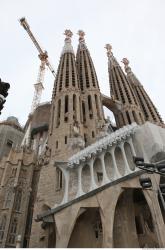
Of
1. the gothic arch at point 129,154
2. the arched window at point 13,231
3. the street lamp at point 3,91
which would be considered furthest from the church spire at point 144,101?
the street lamp at point 3,91

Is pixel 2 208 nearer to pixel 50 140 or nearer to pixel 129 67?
pixel 50 140

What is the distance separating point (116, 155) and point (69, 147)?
15.3 ft

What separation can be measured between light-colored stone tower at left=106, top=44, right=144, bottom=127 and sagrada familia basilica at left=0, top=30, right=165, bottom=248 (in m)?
5.79

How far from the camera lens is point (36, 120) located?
1411 inches

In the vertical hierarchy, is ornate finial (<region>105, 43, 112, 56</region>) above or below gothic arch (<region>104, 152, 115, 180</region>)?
above

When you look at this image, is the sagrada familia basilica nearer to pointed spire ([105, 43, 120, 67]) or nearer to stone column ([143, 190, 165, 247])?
stone column ([143, 190, 165, 247])

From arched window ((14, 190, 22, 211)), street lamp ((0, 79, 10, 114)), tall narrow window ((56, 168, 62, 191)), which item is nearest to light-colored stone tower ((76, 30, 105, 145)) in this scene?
tall narrow window ((56, 168, 62, 191))

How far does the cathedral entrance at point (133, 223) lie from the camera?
15219 millimetres

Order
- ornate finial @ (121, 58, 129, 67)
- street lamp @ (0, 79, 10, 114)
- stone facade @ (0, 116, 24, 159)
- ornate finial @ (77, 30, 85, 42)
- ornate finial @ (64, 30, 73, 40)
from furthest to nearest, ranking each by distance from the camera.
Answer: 1. ornate finial @ (121, 58, 129, 67)
2. ornate finial @ (77, 30, 85, 42)
3. ornate finial @ (64, 30, 73, 40)
4. stone facade @ (0, 116, 24, 159)
5. street lamp @ (0, 79, 10, 114)

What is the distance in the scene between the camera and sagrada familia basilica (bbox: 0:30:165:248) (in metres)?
15.1

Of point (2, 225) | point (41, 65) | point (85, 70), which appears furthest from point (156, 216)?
point (41, 65)

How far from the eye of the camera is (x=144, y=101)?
38.3 meters

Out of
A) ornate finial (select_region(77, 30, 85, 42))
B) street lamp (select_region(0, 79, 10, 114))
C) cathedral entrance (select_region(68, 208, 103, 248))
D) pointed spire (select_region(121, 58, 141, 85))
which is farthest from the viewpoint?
ornate finial (select_region(77, 30, 85, 42))

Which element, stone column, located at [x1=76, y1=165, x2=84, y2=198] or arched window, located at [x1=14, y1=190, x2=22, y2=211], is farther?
arched window, located at [x1=14, y1=190, x2=22, y2=211]
